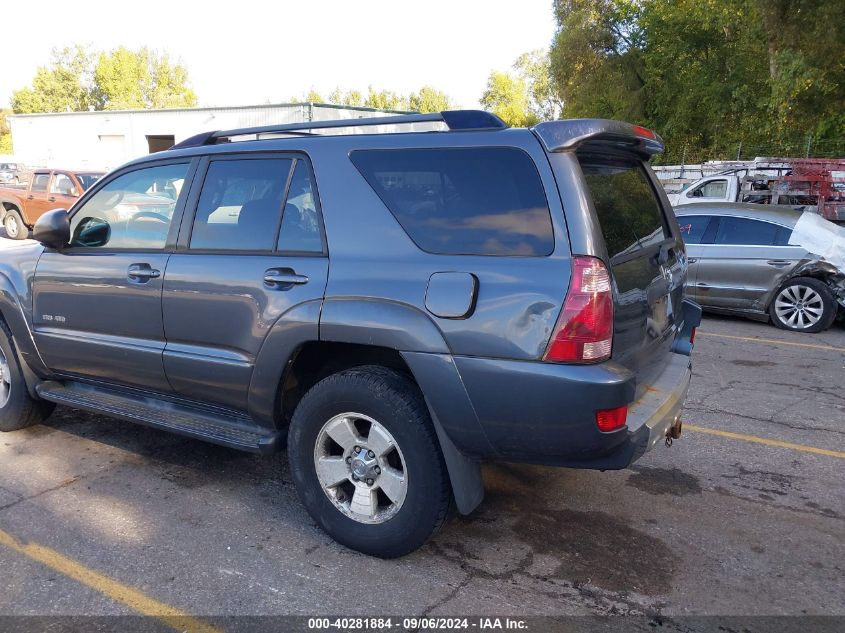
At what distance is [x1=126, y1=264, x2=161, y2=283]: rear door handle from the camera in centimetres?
380

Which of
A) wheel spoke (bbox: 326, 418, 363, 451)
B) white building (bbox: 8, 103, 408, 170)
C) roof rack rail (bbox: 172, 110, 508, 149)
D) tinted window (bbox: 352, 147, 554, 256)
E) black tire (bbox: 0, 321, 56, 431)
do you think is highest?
white building (bbox: 8, 103, 408, 170)

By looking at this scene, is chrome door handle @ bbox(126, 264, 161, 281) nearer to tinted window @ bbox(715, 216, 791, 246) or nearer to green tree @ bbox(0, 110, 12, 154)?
tinted window @ bbox(715, 216, 791, 246)

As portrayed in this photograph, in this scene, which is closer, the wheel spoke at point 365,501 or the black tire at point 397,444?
the black tire at point 397,444

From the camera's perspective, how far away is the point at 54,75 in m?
72.6

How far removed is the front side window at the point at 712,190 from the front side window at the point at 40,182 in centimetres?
1454

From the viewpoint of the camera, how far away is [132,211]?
418 cm

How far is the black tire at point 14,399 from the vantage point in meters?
4.64

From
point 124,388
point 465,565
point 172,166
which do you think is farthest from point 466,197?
point 124,388

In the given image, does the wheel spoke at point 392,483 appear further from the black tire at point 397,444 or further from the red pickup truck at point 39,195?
the red pickup truck at point 39,195

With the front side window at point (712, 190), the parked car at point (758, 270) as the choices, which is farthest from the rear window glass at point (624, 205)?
the front side window at point (712, 190)

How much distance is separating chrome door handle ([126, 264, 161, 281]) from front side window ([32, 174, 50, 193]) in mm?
14663

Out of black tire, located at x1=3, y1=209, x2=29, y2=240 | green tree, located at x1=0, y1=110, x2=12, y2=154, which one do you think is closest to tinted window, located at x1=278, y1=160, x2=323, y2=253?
black tire, located at x1=3, y1=209, x2=29, y2=240

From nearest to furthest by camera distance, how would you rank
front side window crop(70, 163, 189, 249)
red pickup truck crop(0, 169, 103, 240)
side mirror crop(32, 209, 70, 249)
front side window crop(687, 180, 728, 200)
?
1. front side window crop(70, 163, 189, 249)
2. side mirror crop(32, 209, 70, 249)
3. front side window crop(687, 180, 728, 200)
4. red pickup truck crop(0, 169, 103, 240)

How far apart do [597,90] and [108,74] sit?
57.9 meters
